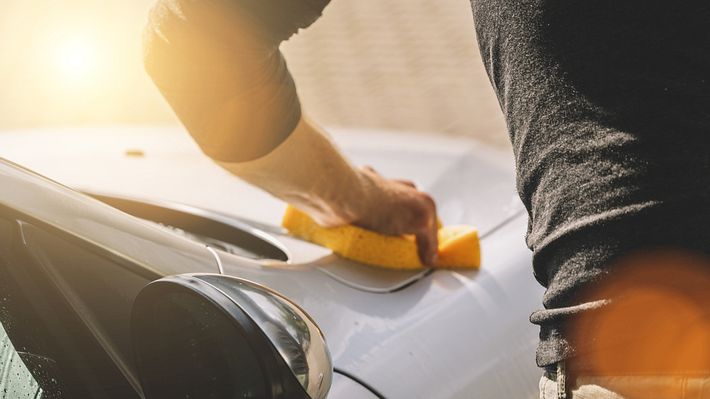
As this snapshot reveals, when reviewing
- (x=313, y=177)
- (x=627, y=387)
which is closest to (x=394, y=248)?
(x=313, y=177)

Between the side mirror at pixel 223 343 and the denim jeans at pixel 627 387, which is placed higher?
the side mirror at pixel 223 343

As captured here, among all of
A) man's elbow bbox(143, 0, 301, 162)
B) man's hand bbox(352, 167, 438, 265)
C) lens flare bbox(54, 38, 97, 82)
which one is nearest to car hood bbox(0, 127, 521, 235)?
man's hand bbox(352, 167, 438, 265)

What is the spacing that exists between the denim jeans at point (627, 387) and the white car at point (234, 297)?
0.79 ft

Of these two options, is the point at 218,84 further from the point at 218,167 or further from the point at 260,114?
the point at 218,167

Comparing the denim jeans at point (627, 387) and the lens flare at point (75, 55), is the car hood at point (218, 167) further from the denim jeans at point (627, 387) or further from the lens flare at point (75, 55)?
the lens flare at point (75, 55)

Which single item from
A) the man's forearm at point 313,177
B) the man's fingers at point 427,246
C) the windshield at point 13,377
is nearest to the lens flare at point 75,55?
the man's forearm at point 313,177

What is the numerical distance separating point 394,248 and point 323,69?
16.9ft

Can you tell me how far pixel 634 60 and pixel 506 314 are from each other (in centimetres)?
69

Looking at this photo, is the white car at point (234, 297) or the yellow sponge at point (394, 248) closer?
the white car at point (234, 297)

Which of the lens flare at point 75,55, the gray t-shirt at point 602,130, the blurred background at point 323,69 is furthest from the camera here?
the lens flare at point 75,55

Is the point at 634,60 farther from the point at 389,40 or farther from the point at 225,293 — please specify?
the point at 389,40

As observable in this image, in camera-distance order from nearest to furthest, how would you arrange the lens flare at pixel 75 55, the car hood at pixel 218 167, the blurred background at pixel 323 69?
the car hood at pixel 218 167
the blurred background at pixel 323 69
the lens flare at pixel 75 55

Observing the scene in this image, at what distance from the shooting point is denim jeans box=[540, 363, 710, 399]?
129cm

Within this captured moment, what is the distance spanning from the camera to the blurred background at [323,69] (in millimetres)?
6219
